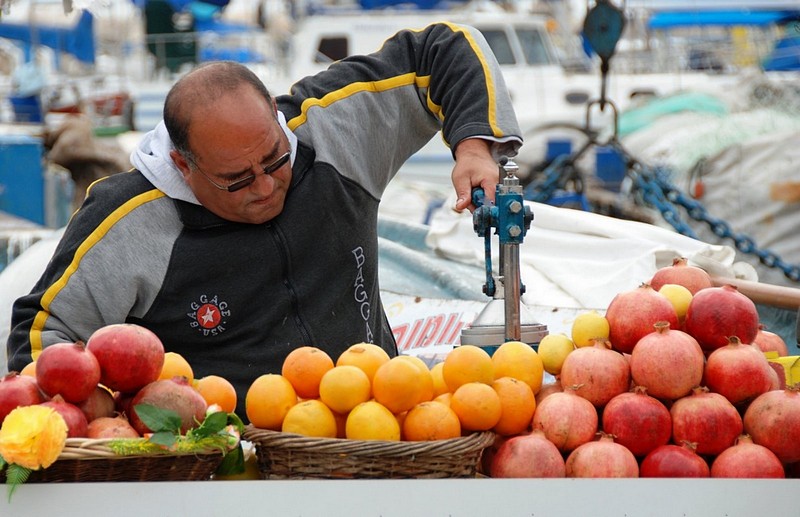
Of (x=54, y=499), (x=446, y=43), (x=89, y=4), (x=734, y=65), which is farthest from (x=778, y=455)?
(x=734, y=65)

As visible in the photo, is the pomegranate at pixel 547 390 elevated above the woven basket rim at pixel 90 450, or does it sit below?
below

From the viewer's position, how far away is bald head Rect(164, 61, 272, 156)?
2873mm

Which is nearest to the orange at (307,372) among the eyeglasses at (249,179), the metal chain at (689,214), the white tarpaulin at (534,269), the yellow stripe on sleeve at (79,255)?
the eyeglasses at (249,179)

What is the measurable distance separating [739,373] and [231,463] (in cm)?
104

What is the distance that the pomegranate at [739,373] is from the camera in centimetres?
225

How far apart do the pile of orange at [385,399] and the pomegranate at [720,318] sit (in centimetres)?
40

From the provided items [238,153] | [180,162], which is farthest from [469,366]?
[180,162]

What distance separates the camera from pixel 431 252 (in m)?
6.22

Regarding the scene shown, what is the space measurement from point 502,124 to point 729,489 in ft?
4.74

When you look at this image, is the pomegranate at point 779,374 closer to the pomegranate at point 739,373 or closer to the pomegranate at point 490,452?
the pomegranate at point 739,373

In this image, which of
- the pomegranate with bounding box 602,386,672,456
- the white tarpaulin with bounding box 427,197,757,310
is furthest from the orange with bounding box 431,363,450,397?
the white tarpaulin with bounding box 427,197,757,310

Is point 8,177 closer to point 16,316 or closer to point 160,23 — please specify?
point 16,316

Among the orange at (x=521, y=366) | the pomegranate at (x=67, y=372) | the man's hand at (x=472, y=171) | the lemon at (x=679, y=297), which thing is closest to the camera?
the pomegranate at (x=67, y=372)

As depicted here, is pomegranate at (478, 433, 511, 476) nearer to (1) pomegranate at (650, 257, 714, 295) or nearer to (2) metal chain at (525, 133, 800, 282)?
(1) pomegranate at (650, 257, 714, 295)
